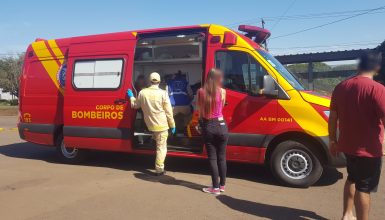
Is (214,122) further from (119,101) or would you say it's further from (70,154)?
(70,154)

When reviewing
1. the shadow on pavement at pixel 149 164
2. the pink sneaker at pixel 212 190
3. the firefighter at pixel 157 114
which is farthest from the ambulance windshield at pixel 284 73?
the pink sneaker at pixel 212 190

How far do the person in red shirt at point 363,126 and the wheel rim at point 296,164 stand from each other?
203cm

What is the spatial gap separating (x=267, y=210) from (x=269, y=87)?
1.89 m

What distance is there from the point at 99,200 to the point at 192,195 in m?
1.29

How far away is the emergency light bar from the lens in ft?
25.3

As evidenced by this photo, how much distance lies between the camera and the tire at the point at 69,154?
28.0 ft

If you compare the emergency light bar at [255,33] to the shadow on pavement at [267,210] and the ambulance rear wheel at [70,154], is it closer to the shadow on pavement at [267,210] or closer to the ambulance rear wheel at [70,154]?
the shadow on pavement at [267,210]

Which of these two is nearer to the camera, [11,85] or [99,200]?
[99,200]

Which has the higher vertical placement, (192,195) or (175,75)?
(175,75)

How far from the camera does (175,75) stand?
8594 mm

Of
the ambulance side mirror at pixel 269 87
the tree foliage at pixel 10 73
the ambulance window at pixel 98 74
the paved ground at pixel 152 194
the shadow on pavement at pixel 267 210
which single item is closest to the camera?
the shadow on pavement at pixel 267 210

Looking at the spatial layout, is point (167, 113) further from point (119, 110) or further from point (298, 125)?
point (298, 125)

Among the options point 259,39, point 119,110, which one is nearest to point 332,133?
point 259,39

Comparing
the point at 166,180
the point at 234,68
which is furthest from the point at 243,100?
the point at 166,180
